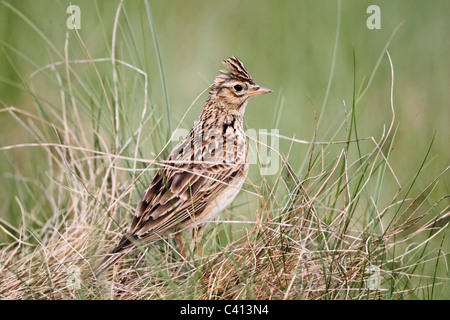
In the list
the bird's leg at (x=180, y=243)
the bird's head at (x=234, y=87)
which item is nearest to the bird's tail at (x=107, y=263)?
the bird's leg at (x=180, y=243)

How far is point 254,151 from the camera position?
5.04 meters

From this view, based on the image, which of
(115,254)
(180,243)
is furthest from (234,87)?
(115,254)

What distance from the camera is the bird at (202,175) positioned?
13.8 feet

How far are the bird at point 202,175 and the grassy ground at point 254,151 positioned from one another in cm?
19

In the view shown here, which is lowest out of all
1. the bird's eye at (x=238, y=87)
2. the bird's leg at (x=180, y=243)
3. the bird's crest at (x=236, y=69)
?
the bird's leg at (x=180, y=243)

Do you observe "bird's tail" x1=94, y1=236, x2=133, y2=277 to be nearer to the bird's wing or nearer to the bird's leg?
the bird's wing

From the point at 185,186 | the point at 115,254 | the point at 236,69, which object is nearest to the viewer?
the point at 115,254

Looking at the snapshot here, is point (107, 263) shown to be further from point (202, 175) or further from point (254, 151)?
point (254, 151)

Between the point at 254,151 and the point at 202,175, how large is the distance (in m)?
0.73

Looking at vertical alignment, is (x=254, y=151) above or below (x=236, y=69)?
below

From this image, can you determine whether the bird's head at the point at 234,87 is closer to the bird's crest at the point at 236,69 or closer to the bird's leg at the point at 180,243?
the bird's crest at the point at 236,69

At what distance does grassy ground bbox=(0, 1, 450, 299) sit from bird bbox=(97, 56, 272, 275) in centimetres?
19

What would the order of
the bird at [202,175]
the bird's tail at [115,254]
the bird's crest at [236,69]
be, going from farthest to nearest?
the bird's crest at [236,69] < the bird at [202,175] < the bird's tail at [115,254]

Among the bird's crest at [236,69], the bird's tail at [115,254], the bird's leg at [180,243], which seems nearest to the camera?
the bird's tail at [115,254]
